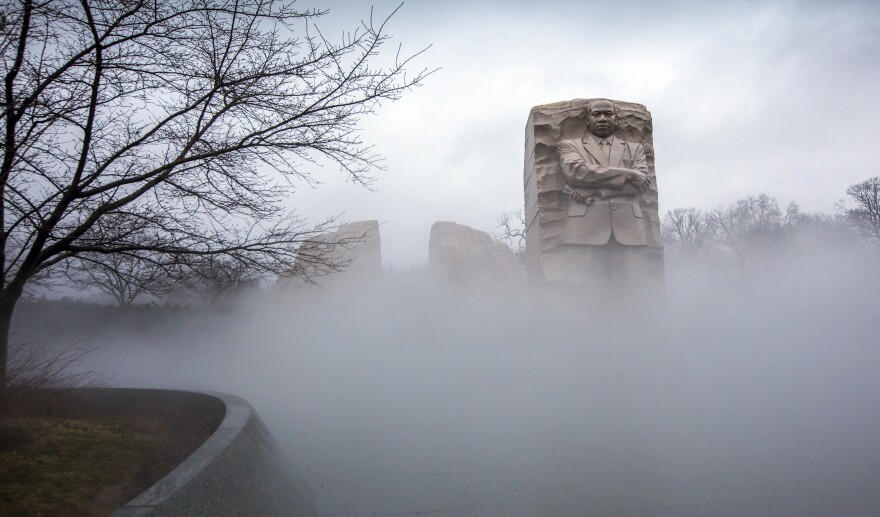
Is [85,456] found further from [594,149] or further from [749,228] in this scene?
[749,228]

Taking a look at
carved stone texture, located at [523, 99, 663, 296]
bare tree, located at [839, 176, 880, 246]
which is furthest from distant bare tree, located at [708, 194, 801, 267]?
carved stone texture, located at [523, 99, 663, 296]

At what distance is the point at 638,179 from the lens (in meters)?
8.30

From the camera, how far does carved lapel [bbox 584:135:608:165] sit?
858 cm

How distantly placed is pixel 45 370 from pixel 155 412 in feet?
3.64

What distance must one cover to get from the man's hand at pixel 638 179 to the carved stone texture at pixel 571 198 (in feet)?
0.29

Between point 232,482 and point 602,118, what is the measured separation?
7.19 m

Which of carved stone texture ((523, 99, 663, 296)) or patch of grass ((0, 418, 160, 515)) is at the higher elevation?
carved stone texture ((523, 99, 663, 296))

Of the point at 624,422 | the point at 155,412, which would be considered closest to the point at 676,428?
the point at 624,422

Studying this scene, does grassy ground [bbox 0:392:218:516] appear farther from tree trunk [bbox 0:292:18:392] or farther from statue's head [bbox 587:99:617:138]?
statue's head [bbox 587:99:617:138]

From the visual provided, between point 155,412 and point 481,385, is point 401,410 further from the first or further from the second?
point 155,412

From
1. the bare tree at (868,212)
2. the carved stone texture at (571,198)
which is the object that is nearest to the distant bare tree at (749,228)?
the bare tree at (868,212)

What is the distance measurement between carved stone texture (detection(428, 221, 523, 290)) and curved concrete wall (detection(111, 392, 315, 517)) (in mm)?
11889

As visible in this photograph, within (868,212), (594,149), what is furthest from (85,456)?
(868,212)

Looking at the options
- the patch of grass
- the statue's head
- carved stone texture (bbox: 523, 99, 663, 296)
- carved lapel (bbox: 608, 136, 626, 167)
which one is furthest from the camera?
the statue's head
